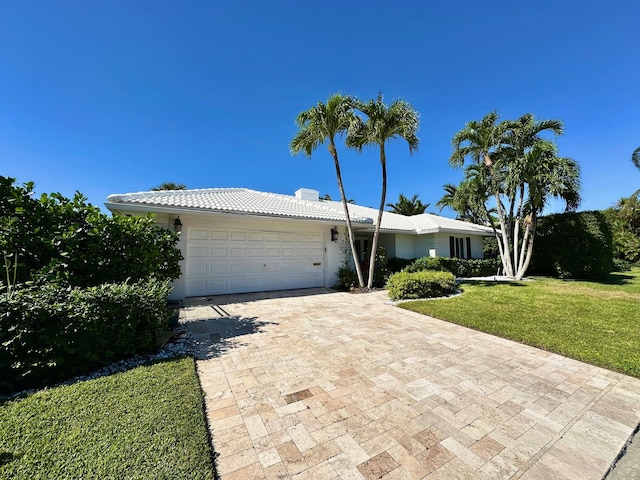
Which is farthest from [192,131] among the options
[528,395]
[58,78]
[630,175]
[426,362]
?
[630,175]

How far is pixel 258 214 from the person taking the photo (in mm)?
9031

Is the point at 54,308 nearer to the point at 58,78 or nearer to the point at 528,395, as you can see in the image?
the point at 528,395

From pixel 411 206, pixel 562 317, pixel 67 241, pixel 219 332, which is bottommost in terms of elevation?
pixel 562 317

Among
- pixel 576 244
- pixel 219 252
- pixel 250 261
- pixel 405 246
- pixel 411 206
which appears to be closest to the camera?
pixel 219 252

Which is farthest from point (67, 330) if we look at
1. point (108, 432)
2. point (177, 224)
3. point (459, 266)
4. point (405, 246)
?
point (459, 266)

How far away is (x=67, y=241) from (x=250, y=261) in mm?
5907

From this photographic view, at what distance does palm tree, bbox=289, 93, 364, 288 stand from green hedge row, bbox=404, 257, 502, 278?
7.06 meters

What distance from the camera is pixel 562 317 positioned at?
253 inches

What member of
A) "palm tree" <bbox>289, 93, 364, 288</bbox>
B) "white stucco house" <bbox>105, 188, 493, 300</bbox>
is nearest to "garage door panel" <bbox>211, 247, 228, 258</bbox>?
"white stucco house" <bbox>105, 188, 493, 300</bbox>

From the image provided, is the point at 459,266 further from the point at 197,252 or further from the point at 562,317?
the point at 197,252

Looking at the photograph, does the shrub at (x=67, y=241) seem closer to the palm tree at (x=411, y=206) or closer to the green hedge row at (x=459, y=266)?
the green hedge row at (x=459, y=266)

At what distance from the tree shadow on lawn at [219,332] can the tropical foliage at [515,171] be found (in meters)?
13.5

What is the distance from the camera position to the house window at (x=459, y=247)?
16453mm

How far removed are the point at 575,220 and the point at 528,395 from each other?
1631cm
